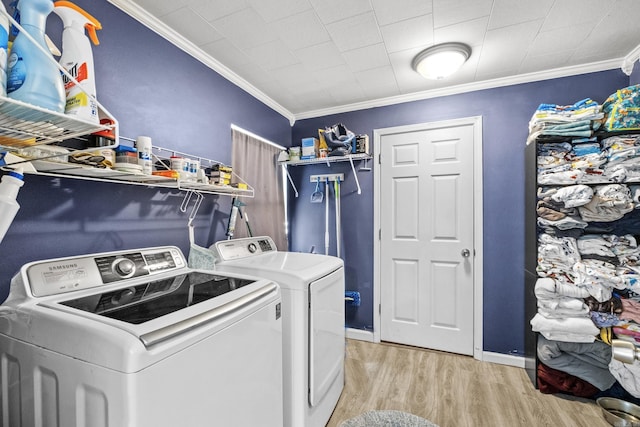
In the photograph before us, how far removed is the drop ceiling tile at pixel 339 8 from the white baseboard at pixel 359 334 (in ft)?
8.82

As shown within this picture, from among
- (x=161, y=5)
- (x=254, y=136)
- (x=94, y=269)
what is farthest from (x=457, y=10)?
(x=94, y=269)

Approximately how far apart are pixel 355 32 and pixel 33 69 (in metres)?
1.62

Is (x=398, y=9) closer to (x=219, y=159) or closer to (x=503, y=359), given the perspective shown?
(x=219, y=159)

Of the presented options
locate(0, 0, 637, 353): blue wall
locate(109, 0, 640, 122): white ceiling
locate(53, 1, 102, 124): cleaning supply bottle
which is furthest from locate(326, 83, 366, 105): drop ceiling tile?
locate(53, 1, 102, 124): cleaning supply bottle

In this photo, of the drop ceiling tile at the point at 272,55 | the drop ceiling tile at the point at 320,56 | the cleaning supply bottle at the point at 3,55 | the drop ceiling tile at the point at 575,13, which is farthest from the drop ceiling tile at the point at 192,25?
the drop ceiling tile at the point at 575,13

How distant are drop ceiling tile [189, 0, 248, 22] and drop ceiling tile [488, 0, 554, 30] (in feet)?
4.65

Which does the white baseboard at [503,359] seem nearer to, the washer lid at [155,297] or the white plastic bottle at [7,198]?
the washer lid at [155,297]

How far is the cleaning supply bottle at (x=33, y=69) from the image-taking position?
0.71 m

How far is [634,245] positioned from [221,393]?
8.54 ft

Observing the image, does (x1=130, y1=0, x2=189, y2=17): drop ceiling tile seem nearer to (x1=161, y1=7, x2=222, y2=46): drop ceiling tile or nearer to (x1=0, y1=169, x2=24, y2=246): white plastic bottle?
(x1=161, y1=7, x2=222, y2=46): drop ceiling tile

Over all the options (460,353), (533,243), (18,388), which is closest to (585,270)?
(533,243)

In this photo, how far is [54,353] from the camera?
74cm

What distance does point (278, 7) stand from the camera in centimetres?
155

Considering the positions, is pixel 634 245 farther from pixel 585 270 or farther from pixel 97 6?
pixel 97 6
